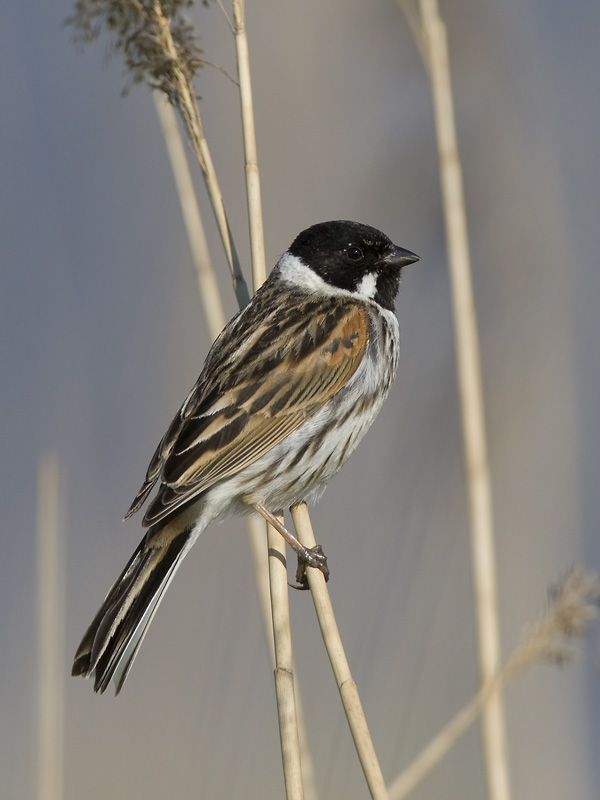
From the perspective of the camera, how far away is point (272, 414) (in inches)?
117

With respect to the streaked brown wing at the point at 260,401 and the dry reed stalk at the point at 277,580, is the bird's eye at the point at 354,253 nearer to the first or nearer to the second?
the streaked brown wing at the point at 260,401

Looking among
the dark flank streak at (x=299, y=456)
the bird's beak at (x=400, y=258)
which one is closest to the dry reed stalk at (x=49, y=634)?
the dark flank streak at (x=299, y=456)

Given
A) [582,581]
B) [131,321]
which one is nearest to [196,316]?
[131,321]

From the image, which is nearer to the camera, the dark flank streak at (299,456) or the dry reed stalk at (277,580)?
the dry reed stalk at (277,580)

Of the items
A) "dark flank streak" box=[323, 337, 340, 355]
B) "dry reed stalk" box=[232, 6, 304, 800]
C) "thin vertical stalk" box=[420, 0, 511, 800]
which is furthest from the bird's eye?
"thin vertical stalk" box=[420, 0, 511, 800]

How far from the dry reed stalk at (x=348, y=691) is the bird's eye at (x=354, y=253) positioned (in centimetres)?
123

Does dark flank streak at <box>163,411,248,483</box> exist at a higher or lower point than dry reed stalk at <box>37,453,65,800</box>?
higher

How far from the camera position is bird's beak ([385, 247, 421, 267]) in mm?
3318

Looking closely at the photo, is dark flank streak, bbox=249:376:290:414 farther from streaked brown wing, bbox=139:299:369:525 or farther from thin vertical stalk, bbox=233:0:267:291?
thin vertical stalk, bbox=233:0:267:291

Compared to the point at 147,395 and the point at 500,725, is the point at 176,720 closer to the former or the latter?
the point at 147,395

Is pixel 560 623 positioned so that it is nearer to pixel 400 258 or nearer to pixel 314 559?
pixel 314 559

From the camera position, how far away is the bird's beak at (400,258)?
332 cm

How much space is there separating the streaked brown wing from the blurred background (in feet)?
1.83

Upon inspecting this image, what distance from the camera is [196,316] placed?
4305 millimetres
